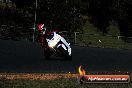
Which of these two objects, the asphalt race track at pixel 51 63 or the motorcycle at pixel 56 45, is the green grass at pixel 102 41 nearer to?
the asphalt race track at pixel 51 63

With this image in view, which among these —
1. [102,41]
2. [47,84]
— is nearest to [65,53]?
[47,84]

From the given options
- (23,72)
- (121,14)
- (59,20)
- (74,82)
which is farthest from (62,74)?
(121,14)

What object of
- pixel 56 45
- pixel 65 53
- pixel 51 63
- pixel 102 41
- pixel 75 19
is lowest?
pixel 102 41

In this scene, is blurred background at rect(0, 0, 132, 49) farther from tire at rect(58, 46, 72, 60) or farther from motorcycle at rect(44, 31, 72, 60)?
motorcycle at rect(44, 31, 72, 60)

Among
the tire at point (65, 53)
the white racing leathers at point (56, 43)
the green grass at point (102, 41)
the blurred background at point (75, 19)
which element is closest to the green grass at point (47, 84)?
the white racing leathers at point (56, 43)

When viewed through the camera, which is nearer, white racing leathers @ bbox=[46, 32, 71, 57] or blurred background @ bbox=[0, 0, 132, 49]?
white racing leathers @ bbox=[46, 32, 71, 57]

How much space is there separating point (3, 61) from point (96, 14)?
4534 cm

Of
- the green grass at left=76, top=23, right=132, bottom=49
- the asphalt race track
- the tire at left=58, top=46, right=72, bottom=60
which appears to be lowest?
the green grass at left=76, top=23, right=132, bottom=49

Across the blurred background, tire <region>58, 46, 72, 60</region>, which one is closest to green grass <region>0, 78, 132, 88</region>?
tire <region>58, 46, 72, 60</region>

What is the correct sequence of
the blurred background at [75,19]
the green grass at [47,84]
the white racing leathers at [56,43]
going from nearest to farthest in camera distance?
1. the green grass at [47,84]
2. the white racing leathers at [56,43]
3. the blurred background at [75,19]

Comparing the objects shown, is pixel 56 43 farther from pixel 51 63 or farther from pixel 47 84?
pixel 47 84

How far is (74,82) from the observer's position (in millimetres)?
15031

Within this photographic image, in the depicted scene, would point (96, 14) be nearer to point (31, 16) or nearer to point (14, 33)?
point (31, 16)

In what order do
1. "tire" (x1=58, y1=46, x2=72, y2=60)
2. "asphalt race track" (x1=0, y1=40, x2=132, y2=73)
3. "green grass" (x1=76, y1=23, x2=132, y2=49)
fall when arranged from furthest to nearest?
"green grass" (x1=76, y1=23, x2=132, y2=49) → "tire" (x1=58, y1=46, x2=72, y2=60) → "asphalt race track" (x1=0, y1=40, x2=132, y2=73)
